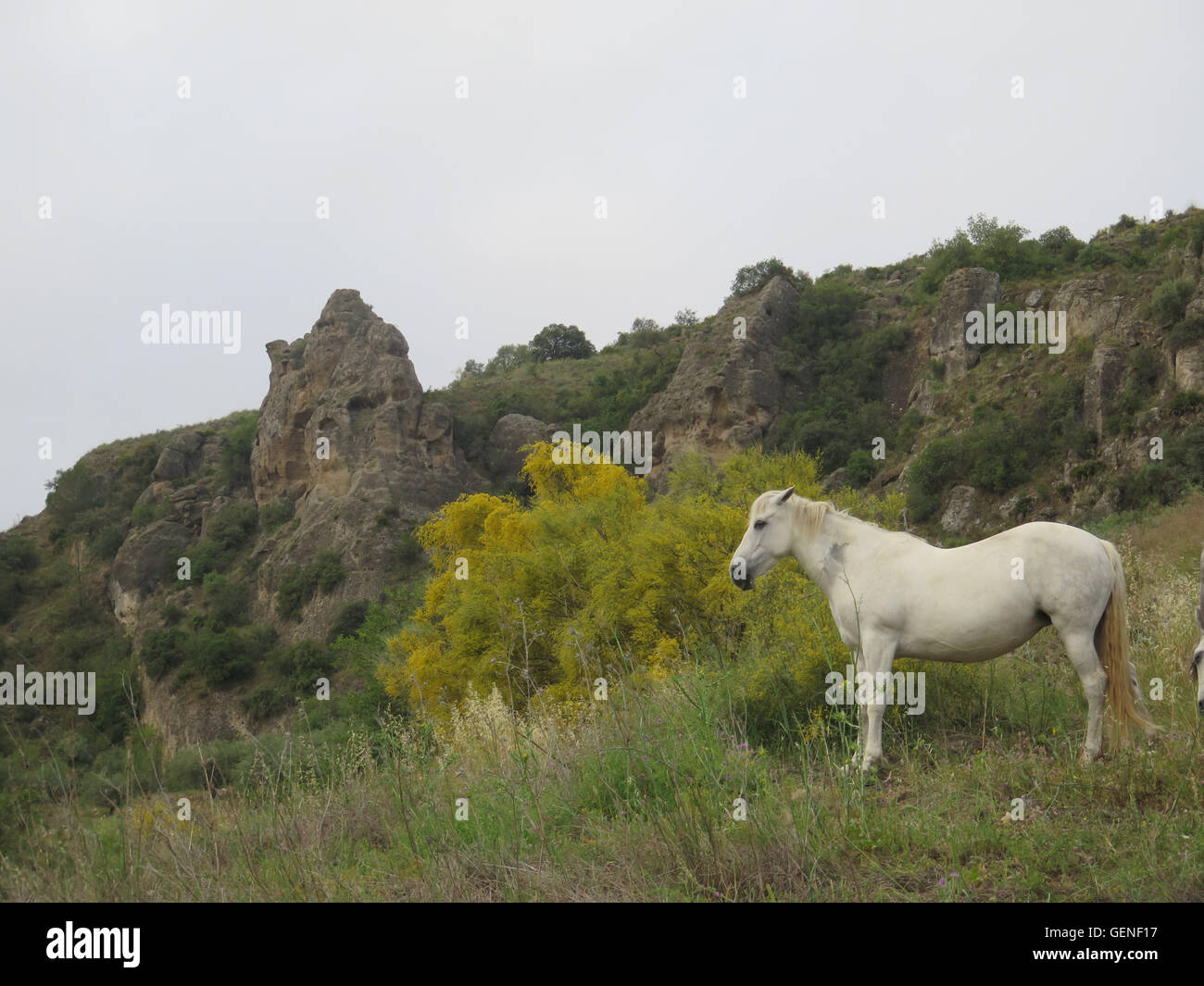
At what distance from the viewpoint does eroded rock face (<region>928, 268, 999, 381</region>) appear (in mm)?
41375

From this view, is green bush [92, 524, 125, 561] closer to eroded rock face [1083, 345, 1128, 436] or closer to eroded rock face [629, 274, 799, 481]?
eroded rock face [629, 274, 799, 481]

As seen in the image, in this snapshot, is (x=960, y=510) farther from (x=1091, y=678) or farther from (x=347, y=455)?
(x=347, y=455)

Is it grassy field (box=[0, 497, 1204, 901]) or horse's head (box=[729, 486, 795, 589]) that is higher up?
horse's head (box=[729, 486, 795, 589])

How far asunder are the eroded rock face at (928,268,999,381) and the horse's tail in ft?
128

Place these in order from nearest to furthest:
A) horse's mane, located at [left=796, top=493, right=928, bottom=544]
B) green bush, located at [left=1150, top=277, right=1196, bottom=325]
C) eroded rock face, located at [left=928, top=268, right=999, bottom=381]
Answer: horse's mane, located at [left=796, top=493, right=928, bottom=544] → green bush, located at [left=1150, top=277, right=1196, bottom=325] → eroded rock face, located at [left=928, top=268, right=999, bottom=381]

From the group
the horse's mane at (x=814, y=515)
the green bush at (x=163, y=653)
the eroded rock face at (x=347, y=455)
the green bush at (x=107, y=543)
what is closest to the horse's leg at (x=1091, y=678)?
the horse's mane at (x=814, y=515)

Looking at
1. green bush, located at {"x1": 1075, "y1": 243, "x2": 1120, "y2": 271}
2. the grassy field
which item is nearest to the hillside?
green bush, located at {"x1": 1075, "y1": 243, "x2": 1120, "y2": 271}

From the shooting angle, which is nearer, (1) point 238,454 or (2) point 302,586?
(2) point 302,586

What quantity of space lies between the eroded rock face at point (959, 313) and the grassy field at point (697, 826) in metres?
38.4

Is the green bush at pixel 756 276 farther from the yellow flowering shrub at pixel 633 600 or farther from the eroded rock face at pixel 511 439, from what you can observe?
the yellow flowering shrub at pixel 633 600

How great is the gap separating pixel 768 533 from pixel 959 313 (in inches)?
1608

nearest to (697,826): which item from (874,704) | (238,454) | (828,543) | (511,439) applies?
(874,704)

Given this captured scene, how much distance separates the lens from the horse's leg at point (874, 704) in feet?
17.1

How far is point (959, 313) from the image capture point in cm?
4244
